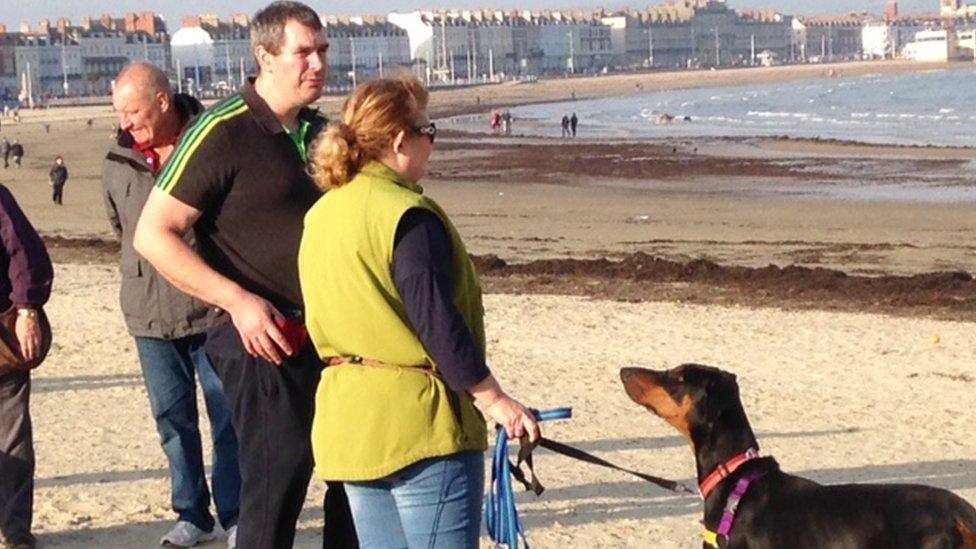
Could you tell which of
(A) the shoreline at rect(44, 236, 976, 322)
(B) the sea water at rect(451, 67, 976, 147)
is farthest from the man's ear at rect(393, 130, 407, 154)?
(B) the sea water at rect(451, 67, 976, 147)

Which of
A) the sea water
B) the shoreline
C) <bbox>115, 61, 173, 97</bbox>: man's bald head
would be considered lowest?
the sea water

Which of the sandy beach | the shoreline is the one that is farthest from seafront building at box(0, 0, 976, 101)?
the shoreline

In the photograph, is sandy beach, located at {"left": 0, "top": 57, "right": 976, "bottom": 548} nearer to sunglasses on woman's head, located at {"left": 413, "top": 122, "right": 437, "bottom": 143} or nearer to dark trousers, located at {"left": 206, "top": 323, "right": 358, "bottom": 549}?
dark trousers, located at {"left": 206, "top": 323, "right": 358, "bottom": 549}

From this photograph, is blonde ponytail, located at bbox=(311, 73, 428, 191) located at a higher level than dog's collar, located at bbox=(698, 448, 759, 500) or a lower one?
higher

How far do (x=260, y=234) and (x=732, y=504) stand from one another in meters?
1.54

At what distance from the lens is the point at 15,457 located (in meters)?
6.23

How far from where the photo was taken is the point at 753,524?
4.73 m

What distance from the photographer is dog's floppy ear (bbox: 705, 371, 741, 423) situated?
480cm

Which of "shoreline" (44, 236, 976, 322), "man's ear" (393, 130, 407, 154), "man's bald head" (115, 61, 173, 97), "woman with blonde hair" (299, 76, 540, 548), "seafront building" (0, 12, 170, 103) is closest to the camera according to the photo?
"woman with blonde hair" (299, 76, 540, 548)

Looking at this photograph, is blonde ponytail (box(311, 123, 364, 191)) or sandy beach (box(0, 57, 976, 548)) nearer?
blonde ponytail (box(311, 123, 364, 191))

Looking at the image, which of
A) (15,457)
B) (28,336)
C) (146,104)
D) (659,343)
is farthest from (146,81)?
(659,343)

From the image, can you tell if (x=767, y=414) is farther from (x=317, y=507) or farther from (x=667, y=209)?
(x=667, y=209)

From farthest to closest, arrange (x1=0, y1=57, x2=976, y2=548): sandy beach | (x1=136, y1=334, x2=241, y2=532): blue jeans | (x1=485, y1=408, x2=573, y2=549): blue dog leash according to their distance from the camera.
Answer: (x1=0, y1=57, x2=976, y2=548): sandy beach
(x1=136, y1=334, x2=241, y2=532): blue jeans
(x1=485, y1=408, x2=573, y2=549): blue dog leash

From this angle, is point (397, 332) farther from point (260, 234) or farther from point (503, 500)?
point (260, 234)
